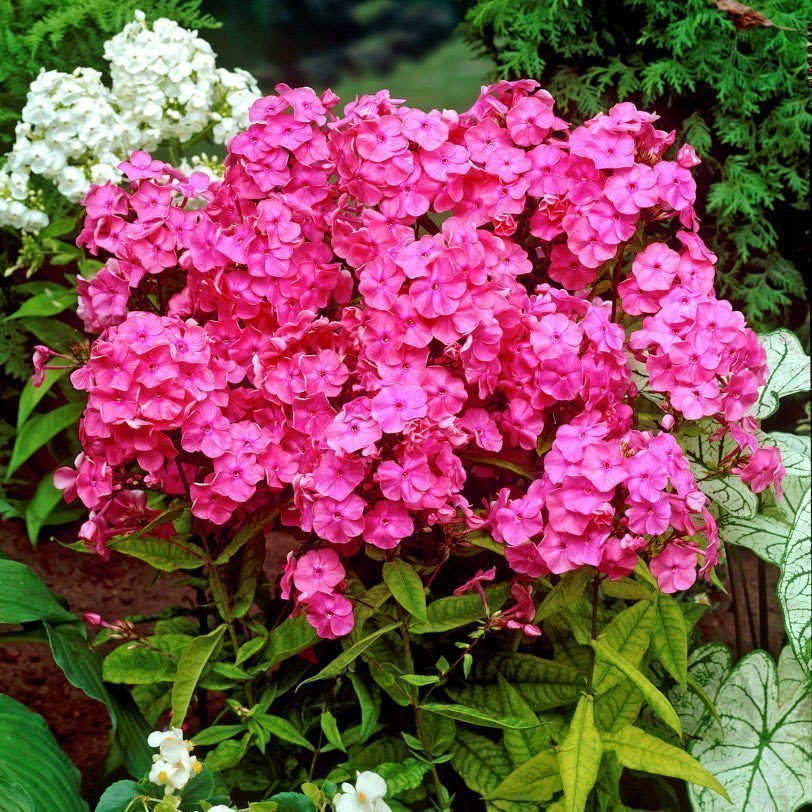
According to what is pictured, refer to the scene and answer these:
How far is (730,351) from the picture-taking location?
52.4 inches

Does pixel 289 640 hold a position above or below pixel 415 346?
below

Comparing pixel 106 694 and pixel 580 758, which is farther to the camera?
pixel 106 694

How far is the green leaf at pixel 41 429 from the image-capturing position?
7.96ft

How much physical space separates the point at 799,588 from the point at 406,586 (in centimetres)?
59

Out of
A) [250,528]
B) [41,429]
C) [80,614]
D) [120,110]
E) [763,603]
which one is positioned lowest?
[80,614]

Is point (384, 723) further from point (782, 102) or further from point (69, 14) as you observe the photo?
point (69, 14)

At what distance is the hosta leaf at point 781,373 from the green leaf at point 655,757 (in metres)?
0.58

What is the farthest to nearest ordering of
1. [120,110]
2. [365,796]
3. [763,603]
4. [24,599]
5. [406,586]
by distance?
[120,110] < [763,603] < [24,599] < [406,586] < [365,796]

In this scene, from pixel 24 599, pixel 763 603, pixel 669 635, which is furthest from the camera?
pixel 763 603

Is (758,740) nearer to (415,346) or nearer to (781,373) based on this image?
(781,373)

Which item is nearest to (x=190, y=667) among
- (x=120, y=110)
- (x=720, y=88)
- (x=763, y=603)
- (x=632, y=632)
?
(x=632, y=632)

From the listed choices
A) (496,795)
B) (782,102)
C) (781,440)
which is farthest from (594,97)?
(496,795)

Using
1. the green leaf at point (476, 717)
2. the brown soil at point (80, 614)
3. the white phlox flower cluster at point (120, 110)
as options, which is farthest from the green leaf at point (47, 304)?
the green leaf at point (476, 717)

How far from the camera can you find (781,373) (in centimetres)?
170
